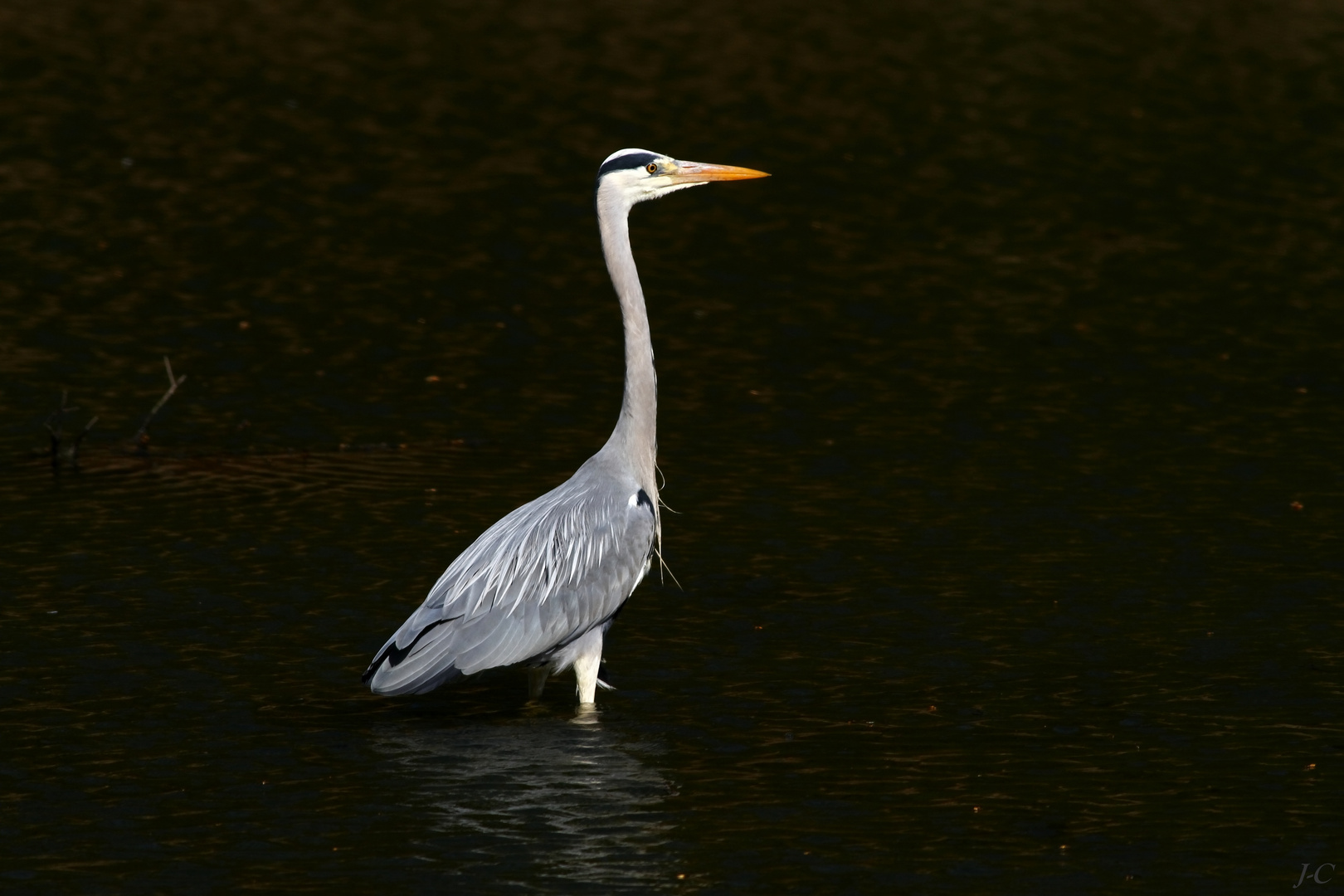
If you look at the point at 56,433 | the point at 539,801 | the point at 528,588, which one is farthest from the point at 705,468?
the point at 539,801

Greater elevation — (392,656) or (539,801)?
(392,656)

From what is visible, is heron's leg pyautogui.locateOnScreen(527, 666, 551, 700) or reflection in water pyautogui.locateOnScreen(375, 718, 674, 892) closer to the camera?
reflection in water pyautogui.locateOnScreen(375, 718, 674, 892)

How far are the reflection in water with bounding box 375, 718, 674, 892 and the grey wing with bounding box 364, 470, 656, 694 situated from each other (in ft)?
1.05

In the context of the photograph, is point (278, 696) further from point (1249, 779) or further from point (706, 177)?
point (1249, 779)

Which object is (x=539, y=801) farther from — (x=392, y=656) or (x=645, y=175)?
(x=645, y=175)

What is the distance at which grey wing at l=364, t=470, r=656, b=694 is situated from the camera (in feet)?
28.2

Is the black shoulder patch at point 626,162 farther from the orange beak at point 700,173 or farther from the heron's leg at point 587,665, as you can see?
the heron's leg at point 587,665

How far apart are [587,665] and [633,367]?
1516 mm

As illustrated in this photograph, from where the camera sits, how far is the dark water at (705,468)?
25.2 feet

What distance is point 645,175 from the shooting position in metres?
9.74

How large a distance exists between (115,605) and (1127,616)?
16.6 feet

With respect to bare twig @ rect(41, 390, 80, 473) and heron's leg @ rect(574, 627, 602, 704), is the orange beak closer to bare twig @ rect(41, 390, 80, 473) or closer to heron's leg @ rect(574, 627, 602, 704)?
heron's leg @ rect(574, 627, 602, 704)
